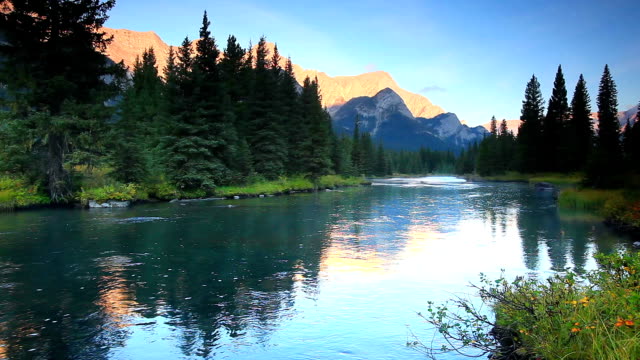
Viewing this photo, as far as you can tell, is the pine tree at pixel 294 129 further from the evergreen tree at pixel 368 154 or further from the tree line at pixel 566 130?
the evergreen tree at pixel 368 154

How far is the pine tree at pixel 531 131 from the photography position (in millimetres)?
95000

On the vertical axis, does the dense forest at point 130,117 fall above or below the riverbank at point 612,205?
above

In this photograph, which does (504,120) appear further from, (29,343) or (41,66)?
(29,343)

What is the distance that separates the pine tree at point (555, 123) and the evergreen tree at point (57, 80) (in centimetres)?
8425

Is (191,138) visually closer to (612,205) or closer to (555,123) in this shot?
(612,205)

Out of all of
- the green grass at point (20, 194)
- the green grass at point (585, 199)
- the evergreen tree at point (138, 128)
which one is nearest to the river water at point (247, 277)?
the green grass at point (20, 194)

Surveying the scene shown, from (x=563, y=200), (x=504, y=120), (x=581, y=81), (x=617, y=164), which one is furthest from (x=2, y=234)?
(x=504, y=120)

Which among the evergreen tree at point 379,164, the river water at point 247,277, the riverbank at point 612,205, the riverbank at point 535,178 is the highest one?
the evergreen tree at point 379,164

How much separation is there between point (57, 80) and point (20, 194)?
963 cm

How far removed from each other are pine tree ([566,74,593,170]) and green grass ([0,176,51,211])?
83167 millimetres

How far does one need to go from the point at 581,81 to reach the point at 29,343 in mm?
105865

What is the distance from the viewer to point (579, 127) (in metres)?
87.4

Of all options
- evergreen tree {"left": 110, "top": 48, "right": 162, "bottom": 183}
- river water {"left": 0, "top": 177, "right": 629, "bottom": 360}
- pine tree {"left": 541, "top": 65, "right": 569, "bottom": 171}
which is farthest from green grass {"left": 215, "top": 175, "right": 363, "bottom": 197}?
pine tree {"left": 541, "top": 65, "right": 569, "bottom": 171}

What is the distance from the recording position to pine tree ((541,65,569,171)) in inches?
3550
